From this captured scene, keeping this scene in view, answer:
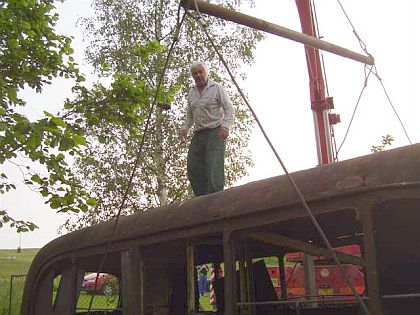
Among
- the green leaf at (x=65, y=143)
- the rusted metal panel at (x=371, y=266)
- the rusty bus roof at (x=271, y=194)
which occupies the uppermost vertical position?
the green leaf at (x=65, y=143)

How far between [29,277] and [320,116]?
5272 millimetres

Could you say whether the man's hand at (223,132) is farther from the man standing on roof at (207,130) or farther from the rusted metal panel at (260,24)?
the rusted metal panel at (260,24)

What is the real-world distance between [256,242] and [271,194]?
25.8 inches

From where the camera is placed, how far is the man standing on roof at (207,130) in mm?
4973

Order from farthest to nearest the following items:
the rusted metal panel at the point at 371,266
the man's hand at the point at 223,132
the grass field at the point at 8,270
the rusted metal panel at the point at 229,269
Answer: the grass field at the point at 8,270 < the man's hand at the point at 223,132 < the rusted metal panel at the point at 229,269 < the rusted metal panel at the point at 371,266

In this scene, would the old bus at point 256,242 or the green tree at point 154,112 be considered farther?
the green tree at point 154,112

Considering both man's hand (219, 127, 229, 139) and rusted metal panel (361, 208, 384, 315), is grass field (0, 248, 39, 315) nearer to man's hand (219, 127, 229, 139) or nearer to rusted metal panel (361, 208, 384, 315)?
man's hand (219, 127, 229, 139)

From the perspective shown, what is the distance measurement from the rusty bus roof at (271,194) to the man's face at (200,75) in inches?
62.7

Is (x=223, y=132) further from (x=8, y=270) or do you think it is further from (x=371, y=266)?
(x=8, y=270)

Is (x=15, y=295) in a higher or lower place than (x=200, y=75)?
lower

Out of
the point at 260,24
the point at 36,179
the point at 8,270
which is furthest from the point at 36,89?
the point at 8,270

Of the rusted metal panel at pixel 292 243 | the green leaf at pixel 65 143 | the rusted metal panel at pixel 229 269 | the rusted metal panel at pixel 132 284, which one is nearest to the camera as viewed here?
the rusted metal panel at pixel 292 243

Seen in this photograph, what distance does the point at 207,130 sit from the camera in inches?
201

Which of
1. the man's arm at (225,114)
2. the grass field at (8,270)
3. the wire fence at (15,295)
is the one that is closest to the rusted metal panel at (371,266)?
the man's arm at (225,114)
